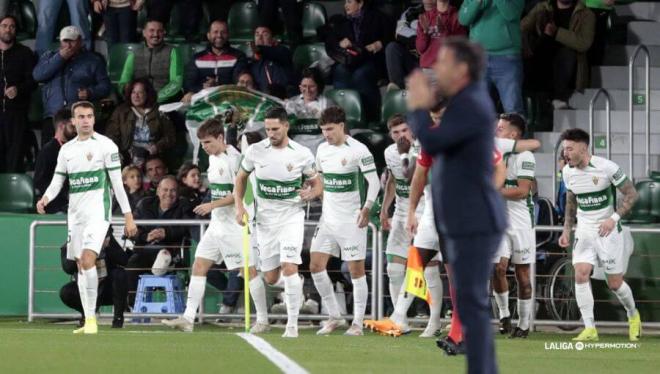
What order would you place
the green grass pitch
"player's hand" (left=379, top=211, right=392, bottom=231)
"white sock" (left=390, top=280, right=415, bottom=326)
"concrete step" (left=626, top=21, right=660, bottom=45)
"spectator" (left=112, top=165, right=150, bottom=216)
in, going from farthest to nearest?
"concrete step" (left=626, top=21, right=660, bottom=45) < "spectator" (left=112, top=165, right=150, bottom=216) < "player's hand" (left=379, top=211, right=392, bottom=231) < "white sock" (left=390, top=280, right=415, bottom=326) < the green grass pitch

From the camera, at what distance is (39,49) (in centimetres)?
1998

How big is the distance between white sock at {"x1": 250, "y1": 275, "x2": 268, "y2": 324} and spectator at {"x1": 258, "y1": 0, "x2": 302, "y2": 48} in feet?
19.3

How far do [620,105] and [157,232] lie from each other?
6.20 metres

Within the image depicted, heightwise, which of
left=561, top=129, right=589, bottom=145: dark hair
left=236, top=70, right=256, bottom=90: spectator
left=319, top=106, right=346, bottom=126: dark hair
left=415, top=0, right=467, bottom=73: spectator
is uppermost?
left=415, top=0, right=467, bottom=73: spectator

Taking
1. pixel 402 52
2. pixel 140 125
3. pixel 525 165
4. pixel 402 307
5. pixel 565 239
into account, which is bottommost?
pixel 402 307

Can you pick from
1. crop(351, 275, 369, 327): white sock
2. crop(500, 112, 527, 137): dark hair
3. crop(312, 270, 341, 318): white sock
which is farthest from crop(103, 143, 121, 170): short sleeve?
crop(500, 112, 527, 137): dark hair

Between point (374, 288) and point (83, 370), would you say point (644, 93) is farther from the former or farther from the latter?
point (83, 370)

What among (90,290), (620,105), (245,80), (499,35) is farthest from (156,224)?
(620,105)

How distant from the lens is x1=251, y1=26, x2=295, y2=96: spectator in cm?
1855

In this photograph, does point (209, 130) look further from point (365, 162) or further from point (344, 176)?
point (365, 162)

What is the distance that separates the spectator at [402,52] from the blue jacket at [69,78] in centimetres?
360

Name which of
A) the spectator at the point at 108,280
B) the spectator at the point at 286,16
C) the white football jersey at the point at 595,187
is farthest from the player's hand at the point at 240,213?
the spectator at the point at 286,16

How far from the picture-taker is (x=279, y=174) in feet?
46.9

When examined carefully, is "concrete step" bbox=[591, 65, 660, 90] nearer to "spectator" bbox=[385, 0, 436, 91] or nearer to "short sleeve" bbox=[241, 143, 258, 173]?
"spectator" bbox=[385, 0, 436, 91]
